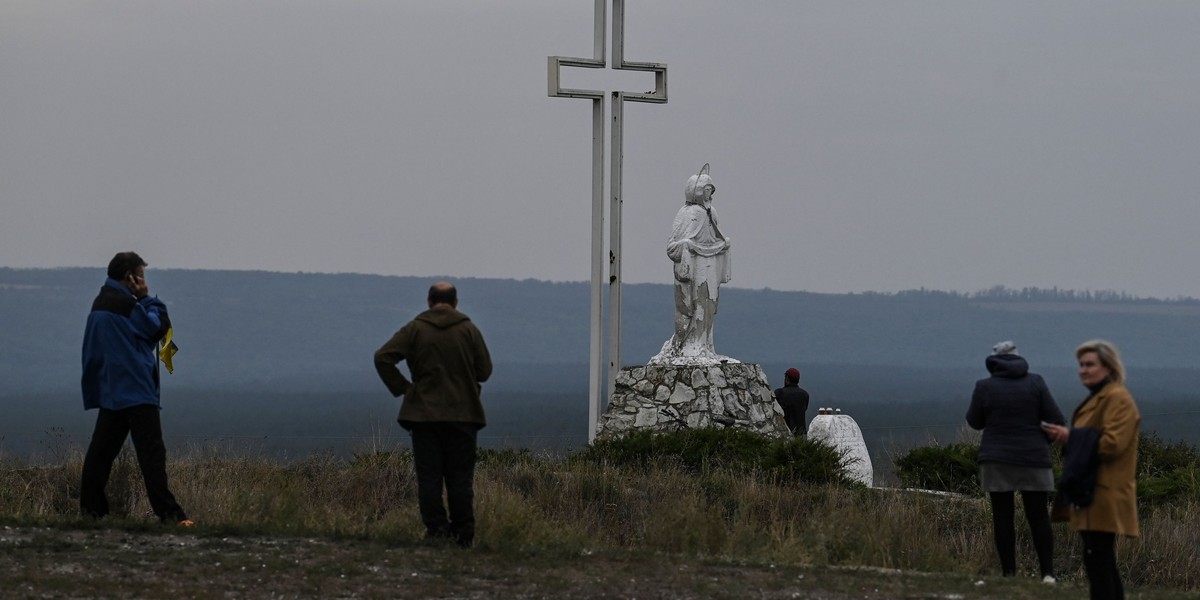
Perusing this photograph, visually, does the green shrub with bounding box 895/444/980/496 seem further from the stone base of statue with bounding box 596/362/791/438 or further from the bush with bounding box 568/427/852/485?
the stone base of statue with bounding box 596/362/791/438

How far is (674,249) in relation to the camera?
68.2ft

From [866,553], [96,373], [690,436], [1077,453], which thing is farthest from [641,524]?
[1077,453]

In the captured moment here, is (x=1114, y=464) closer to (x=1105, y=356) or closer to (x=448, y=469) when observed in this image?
(x=1105, y=356)

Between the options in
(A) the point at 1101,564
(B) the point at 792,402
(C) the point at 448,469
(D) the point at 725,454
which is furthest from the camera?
(B) the point at 792,402

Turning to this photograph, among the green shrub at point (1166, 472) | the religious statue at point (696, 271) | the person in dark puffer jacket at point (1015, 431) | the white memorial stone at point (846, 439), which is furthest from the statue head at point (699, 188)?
the person in dark puffer jacket at point (1015, 431)

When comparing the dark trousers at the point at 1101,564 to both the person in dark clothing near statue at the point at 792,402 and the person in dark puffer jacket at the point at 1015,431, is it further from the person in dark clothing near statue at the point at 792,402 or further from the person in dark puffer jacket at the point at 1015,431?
the person in dark clothing near statue at the point at 792,402

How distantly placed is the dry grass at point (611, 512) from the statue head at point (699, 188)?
4.18 metres

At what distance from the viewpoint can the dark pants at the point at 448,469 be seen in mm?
10664

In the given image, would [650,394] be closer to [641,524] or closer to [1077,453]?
[641,524]

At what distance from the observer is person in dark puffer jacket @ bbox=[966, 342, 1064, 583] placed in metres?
10.5

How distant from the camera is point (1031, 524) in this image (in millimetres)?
10844

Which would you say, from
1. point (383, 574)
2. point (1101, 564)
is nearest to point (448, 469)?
point (383, 574)

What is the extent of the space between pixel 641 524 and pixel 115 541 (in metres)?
5.62

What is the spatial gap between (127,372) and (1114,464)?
6.18 m
